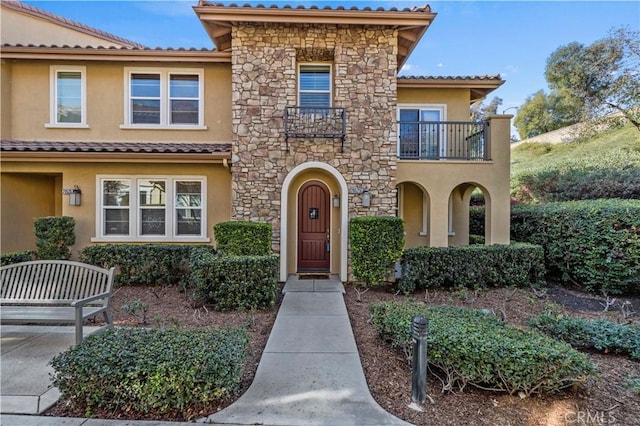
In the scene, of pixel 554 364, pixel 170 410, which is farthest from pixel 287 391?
pixel 554 364

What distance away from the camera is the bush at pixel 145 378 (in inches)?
120

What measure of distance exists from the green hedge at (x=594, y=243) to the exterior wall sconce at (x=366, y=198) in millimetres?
4872

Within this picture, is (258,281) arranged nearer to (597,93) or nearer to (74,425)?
(74,425)

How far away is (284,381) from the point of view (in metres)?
3.68

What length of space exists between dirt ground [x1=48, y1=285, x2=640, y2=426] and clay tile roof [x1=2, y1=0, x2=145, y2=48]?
36.4 feet

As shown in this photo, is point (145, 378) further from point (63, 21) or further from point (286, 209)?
point (63, 21)

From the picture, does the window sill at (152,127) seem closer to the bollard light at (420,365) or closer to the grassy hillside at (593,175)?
the bollard light at (420,365)

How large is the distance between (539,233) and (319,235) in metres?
6.18

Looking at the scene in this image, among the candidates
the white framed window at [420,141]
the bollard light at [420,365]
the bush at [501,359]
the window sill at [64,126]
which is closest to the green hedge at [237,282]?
the bush at [501,359]

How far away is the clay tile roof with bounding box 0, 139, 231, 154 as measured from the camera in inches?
329

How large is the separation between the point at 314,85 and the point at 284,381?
25.5 ft

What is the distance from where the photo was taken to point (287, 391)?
137 inches

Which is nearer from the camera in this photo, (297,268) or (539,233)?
(539,233)

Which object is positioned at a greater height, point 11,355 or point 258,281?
point 258,281
